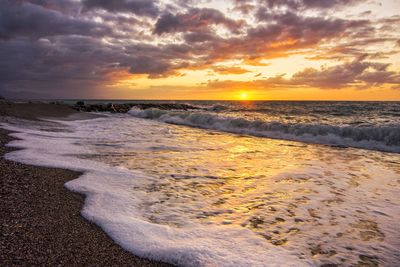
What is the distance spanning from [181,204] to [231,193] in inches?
46.7

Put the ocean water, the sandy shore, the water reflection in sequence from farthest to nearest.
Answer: the water reflection → the ocean water → the sandy shore

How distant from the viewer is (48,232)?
3873 mm

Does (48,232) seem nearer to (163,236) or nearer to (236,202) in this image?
(163,236)

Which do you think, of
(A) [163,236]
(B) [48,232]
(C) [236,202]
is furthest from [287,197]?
(B) [48,232]

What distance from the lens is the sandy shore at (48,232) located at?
131 inches

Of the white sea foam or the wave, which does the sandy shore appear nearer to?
the white sea foam

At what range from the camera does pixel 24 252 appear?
3338 mm

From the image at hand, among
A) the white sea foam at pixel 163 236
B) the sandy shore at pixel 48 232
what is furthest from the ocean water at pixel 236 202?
the sandy shore at pixel 48 232

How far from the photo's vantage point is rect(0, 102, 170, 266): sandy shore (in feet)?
10.9

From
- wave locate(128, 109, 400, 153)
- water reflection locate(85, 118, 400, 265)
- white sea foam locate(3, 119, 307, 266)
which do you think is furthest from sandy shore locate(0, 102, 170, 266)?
wave locate(128, 109, 400, 153)

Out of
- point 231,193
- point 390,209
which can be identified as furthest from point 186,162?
point 390,209

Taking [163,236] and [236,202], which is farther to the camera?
[236,202]

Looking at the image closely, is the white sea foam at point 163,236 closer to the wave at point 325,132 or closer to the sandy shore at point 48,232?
the sandy shore at point 48,232

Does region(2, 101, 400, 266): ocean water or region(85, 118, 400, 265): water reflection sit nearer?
region(2, 101, 400, 266): ocean water
